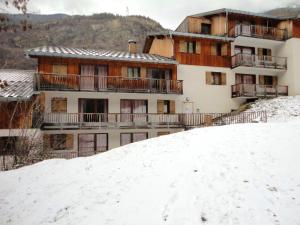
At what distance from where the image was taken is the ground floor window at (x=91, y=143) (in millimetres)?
25094

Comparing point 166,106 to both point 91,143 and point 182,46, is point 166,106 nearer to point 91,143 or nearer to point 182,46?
point 182,46

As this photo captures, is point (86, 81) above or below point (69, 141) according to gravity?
above

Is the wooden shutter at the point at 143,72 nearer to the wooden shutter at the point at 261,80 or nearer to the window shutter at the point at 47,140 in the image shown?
the window shutter at the point at 47,140

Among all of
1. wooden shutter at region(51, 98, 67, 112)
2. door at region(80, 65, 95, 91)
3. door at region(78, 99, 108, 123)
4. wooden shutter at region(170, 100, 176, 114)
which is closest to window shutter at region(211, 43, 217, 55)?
wooden shutter at region(170, 100, 176, 114)

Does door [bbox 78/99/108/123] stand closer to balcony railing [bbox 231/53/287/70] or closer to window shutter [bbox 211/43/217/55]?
window shutter [bbox 211/43/217/55]

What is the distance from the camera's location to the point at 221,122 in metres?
27.0

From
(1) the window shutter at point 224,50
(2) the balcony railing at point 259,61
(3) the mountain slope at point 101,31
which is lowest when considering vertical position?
(2) the balcony railing at point 259,61

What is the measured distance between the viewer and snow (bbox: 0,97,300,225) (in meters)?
8.13

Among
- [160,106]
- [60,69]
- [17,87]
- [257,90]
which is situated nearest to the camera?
[17,87]

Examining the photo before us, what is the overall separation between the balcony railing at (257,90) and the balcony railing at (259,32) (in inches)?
209

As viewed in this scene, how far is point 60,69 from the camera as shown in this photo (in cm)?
2503

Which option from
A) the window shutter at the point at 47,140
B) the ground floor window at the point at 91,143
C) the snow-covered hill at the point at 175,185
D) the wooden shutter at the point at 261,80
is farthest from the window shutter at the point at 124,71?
the wooden shutter at the point at 261,80

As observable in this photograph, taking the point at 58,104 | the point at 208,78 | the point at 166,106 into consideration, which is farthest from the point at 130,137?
the point at 208,78

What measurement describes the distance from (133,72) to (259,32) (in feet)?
51.7
